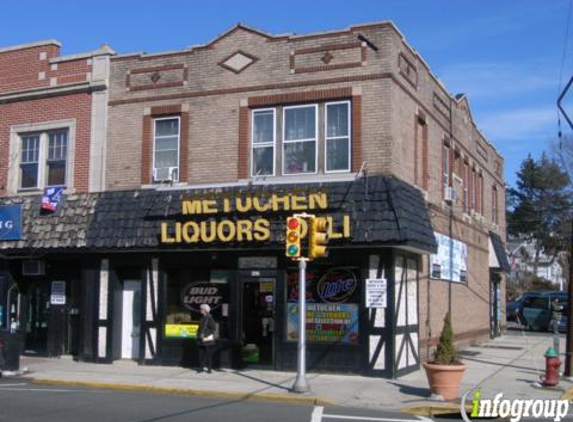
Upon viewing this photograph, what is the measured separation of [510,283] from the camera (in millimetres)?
69625

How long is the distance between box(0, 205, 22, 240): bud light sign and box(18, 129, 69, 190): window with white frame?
2.72 ft

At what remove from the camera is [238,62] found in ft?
61.2

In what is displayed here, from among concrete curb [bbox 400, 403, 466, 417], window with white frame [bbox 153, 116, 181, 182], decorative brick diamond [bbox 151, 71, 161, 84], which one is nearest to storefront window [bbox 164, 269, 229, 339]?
window with white frame [bbox 153, 116, 181, 182]

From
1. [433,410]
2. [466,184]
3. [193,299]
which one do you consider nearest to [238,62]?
[193,299]

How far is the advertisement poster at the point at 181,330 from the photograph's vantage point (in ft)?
60.0

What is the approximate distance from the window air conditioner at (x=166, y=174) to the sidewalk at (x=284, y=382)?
476 cm

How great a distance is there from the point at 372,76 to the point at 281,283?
5333 mm

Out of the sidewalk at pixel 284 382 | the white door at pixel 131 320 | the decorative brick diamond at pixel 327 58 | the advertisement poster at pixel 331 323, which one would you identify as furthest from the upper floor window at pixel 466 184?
the white door at pixel 131 320

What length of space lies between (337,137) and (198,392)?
273 inches

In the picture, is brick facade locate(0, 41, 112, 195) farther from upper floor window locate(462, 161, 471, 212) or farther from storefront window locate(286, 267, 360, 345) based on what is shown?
upper floor window locate(462, 161, 471, 212)

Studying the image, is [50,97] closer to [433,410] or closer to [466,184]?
[433,410]

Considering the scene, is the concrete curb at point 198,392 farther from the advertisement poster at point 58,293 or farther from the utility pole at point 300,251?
the advertisement poster at point 58,293

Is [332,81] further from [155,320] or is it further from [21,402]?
[21,402]

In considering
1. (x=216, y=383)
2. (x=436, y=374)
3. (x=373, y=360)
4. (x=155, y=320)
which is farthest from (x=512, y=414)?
(x=155, y=320)
